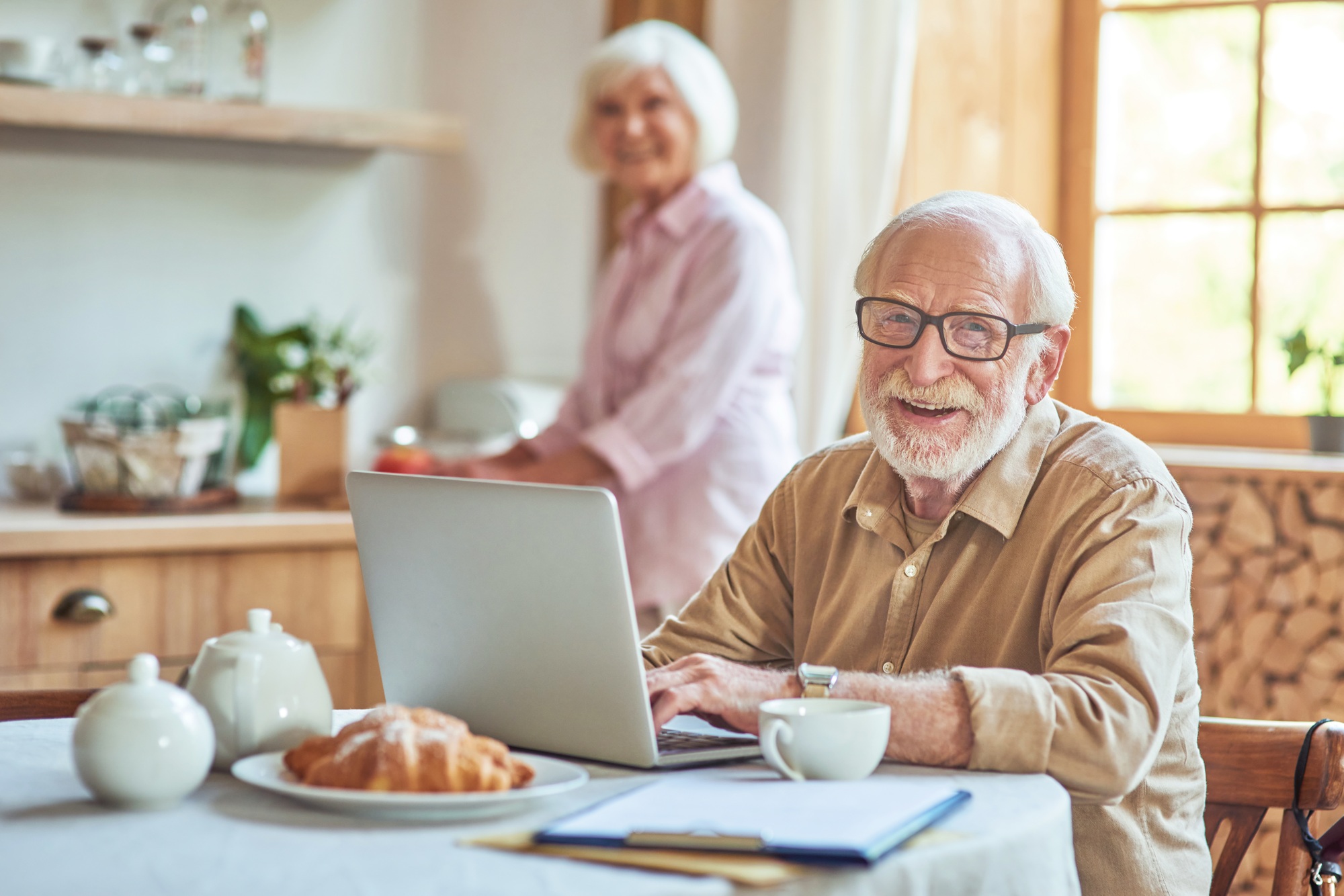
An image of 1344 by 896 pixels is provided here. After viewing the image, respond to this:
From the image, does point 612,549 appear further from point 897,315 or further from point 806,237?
point 806,237

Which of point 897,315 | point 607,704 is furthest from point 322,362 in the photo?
point 607,704

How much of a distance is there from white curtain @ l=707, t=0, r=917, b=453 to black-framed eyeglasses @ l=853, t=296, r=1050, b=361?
1.35 m

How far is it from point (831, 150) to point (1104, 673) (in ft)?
6.54

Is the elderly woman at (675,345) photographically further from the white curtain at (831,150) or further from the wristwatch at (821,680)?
the wristwatch at (821,680)

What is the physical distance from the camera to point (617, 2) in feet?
11.6

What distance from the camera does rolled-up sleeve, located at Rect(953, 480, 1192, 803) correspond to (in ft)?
3.80

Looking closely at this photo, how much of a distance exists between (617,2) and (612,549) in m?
2.71

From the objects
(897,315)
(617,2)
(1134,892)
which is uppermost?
(617,2)

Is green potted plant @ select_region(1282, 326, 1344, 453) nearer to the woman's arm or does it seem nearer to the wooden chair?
the woman's arm

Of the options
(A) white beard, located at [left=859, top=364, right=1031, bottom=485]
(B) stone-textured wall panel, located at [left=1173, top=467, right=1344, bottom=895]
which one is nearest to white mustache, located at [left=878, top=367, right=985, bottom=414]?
(A) white beard, located at [left=859, top=364, right=1031, bottom=485]

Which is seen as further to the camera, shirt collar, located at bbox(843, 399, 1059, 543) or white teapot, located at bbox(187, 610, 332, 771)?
shirt collar, located at bbox(843, 399, 1059, 543)

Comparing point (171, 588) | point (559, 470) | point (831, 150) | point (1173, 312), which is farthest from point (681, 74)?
point (171, 588)

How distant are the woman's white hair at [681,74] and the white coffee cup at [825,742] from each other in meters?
1.88

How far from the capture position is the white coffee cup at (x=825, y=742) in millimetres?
1085
